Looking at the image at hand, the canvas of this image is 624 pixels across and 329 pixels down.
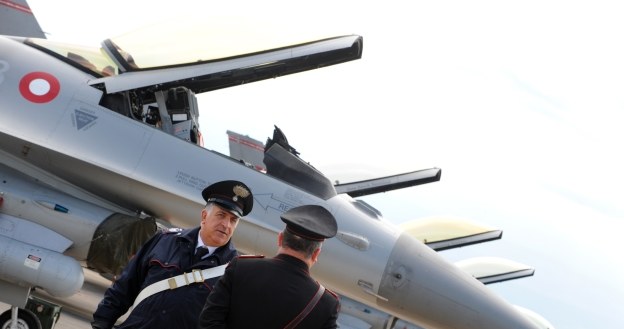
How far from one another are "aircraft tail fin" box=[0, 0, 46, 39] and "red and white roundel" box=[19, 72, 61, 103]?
3347mm

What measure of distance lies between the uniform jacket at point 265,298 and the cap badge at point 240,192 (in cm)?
89

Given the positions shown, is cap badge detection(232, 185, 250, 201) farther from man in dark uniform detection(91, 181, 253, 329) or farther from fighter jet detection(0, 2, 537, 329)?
fighter jet detection(0, 2, 537, 329)

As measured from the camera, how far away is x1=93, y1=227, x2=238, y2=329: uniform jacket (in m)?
4.61

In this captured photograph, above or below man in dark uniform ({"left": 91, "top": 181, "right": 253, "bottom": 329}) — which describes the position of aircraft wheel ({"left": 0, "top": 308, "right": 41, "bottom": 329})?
below

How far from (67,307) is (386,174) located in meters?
5.21

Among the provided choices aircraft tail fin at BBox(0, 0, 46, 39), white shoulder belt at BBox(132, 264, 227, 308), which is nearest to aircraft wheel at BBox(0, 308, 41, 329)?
white shoulder belt at BBox(132, 264, 227, 308)

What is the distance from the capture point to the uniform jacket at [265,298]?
3.87 metres

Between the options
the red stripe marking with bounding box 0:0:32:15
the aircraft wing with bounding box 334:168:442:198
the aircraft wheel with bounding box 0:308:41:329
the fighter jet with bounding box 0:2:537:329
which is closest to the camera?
the aircraft wheel with bounding box 0:308:41:329

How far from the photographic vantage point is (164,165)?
9.45m

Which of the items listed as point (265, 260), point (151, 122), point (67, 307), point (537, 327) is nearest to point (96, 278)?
point (67, 307)

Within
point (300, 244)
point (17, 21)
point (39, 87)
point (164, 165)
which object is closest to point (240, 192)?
point (300, 244)

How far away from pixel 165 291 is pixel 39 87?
5492 mm

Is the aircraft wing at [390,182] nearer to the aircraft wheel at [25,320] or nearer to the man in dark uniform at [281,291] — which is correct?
the aircraft wheel at [25,320]

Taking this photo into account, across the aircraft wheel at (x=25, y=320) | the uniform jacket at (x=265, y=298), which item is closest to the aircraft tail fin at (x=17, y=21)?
the aircraft wheel at (x=25, y=320)
